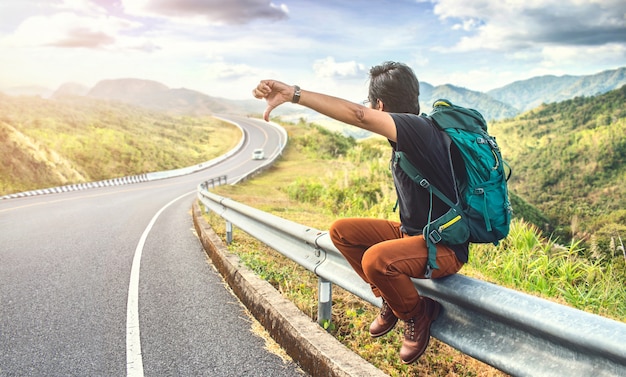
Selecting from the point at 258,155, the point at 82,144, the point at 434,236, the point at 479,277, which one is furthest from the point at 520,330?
the point at 258,155

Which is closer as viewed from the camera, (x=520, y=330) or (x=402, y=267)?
(x=520, y=330)

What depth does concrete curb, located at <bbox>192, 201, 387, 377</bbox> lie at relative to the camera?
3.28 metres

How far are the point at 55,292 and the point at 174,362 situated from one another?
9.97 feet

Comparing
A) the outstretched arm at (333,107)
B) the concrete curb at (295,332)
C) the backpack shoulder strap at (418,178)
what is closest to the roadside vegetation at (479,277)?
the concrete curb at (295,332)

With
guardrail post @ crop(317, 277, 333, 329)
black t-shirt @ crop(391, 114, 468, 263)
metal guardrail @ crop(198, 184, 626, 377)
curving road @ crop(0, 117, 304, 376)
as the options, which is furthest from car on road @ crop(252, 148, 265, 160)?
black t-shirt @ crop(391, 114, 468, 263)

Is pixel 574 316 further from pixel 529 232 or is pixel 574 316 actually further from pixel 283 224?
pixel 529 232

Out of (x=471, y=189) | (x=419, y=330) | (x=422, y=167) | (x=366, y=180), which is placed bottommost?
(x=366, y=180)

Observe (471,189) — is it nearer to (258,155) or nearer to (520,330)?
(520,330)

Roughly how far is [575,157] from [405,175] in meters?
97.1

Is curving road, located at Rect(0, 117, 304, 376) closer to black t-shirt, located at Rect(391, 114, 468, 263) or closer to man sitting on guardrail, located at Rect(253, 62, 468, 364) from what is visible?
man sitting on guardrail, located at Rect(253, 62, 468, 364)

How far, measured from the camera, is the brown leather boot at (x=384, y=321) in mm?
3387

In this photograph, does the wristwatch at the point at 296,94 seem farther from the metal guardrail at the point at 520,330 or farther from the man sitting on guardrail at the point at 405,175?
the metal guardrail at the point at 520,330

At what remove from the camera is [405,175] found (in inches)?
115

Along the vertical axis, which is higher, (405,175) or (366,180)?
(405,175)
